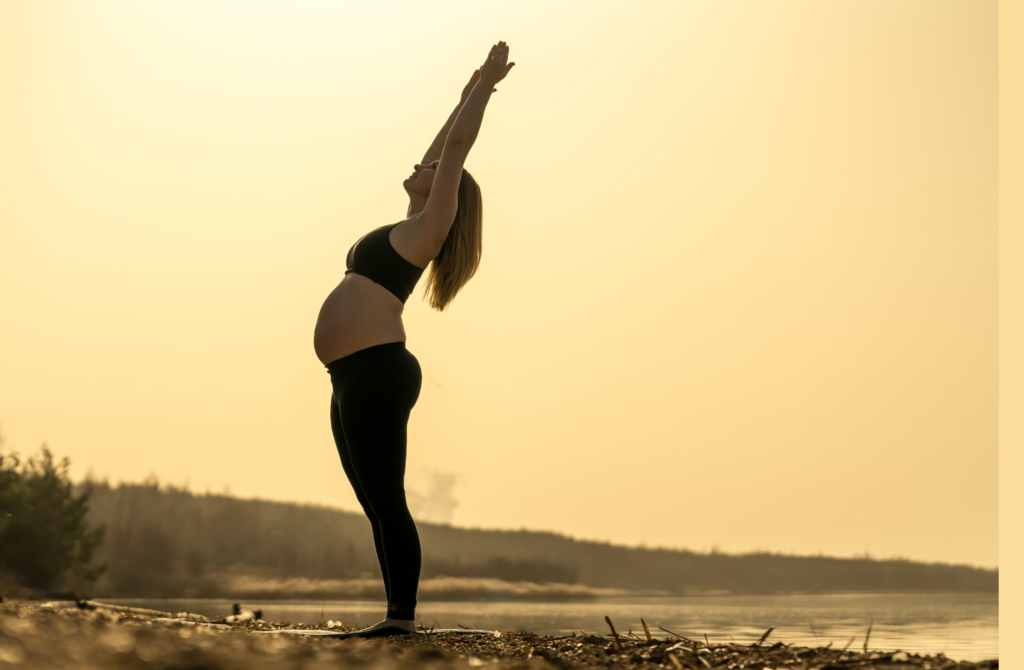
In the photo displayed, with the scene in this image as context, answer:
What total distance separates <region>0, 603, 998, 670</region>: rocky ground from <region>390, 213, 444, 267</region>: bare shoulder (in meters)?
2.37

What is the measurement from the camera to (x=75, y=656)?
1.76 meters

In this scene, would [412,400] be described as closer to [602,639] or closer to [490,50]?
[602,639]

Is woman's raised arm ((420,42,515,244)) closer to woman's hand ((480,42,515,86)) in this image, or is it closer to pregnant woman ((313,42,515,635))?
pregnant woman ((313,42,515,635))

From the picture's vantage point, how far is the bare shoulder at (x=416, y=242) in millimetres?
4723

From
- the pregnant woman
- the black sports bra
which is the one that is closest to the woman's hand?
the pregnant woman

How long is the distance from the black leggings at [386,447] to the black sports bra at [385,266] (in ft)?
1.45

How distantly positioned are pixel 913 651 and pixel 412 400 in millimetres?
3003

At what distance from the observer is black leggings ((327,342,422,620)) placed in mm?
4336

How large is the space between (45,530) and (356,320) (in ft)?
190

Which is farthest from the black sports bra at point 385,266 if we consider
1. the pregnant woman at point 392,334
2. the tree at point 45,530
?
the tree at point 45,530

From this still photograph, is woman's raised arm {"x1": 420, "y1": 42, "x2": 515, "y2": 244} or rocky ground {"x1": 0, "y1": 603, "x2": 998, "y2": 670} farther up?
woman's raised arm {"x1": 420, "y1": 42, "x2": 515, "y2": 244}

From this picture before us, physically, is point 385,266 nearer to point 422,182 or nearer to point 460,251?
point 460,251

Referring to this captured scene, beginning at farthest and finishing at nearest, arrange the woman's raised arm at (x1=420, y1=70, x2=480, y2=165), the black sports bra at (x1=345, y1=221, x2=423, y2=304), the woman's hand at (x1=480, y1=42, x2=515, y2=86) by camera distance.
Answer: the woman's raised arm at (x1=420, y1=70, x2=480, y2=165)
the woman's hand at (x1=480, y1=42, x2=515, y2=86)
the black sports bra at (x1=345, y1=221, x2=423, y2=304)

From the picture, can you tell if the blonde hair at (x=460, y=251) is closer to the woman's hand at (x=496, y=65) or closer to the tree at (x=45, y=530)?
the woman's hand at (x=496, y=65)
